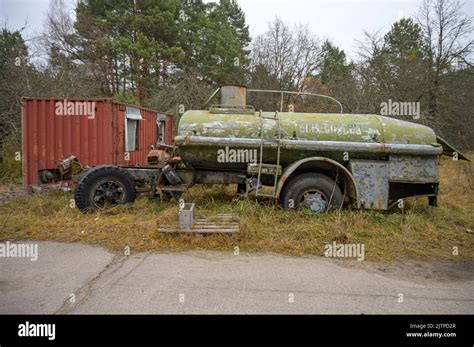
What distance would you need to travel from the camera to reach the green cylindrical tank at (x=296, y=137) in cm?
536

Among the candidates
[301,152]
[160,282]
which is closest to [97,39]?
[301,152]

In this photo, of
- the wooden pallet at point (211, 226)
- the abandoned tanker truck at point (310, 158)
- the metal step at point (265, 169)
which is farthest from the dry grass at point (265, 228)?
the metal step at point (265, 169)

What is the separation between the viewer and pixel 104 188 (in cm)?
566

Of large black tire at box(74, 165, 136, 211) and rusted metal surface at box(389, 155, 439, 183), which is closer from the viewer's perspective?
rusted metal surface at box(389, 155, 439, 183)

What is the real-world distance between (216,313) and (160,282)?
2.71 feet

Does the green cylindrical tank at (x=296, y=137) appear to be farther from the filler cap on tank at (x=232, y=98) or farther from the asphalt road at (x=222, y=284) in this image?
the asphalt road at (x=222, y=284)

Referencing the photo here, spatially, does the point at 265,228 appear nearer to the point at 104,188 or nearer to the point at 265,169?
the point at 265,169

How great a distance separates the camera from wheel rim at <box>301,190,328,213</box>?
5395 millimetres

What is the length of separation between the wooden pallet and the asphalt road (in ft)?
1.43

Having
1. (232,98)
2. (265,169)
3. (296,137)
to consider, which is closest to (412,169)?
(296,137)

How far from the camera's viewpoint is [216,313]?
8.81 feet

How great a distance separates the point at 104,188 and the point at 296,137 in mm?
3578

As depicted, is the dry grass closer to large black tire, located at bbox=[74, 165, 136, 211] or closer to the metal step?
large black tire, located at bbox=[74, 165, 136, 211]

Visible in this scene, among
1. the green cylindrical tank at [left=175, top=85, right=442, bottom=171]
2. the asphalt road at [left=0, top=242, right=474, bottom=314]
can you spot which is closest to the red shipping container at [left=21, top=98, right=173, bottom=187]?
the green cylindrical tank at [left=175, top=85, right=442, bottom=171]
